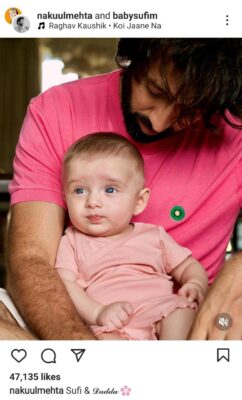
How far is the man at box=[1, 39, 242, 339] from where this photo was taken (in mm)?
1115

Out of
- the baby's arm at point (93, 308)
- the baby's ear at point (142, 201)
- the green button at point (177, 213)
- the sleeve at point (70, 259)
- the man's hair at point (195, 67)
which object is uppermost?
the man's hair at point (195, 67)

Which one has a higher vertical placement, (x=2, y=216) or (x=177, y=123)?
(x=177, y=123)

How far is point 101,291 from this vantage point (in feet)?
3.80

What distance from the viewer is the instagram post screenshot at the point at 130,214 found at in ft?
3.04

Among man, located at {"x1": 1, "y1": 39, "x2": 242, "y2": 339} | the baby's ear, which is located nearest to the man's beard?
man, located at {"x1": 1, "y1": 39, "x2": 242, "y2": 339}

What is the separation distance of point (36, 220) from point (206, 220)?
31 centimetres

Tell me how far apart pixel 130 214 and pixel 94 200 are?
0.28ft
